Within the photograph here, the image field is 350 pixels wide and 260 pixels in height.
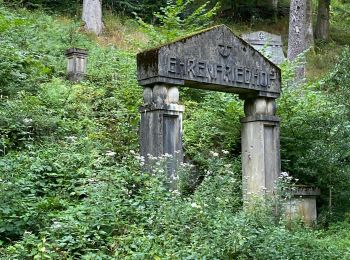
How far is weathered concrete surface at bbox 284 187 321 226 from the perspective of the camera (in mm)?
8124

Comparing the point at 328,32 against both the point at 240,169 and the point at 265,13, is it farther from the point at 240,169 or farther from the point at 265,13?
the point at 240,169

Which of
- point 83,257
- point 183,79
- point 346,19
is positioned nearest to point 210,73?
point 183,79

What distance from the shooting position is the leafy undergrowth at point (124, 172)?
5242mm

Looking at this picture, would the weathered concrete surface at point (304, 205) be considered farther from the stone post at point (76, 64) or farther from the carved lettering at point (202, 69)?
the stone post at point (76, 64)

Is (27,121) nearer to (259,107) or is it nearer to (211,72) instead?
(211,72)

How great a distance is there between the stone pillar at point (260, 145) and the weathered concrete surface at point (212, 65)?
25cm

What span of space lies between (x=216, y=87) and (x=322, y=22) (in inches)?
730

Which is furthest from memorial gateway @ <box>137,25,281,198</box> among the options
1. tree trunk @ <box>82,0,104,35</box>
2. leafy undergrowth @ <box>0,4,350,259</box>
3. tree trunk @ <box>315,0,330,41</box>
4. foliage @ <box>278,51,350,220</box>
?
tree trunk @ <box>315,0,330,41</box>

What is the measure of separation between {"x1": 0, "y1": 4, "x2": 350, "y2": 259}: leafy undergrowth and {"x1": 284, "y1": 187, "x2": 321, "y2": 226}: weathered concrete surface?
0.33m

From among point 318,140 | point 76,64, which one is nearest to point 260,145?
point 318,140

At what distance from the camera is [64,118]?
30.8 ft

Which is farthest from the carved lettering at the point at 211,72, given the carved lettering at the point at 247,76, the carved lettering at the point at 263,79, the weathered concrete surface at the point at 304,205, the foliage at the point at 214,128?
the weathered concrete surface at the point at 304,205

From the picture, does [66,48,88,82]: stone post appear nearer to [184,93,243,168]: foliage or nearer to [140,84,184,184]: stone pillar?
[184,93,243,168]: foliage

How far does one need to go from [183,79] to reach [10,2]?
48.0ft
